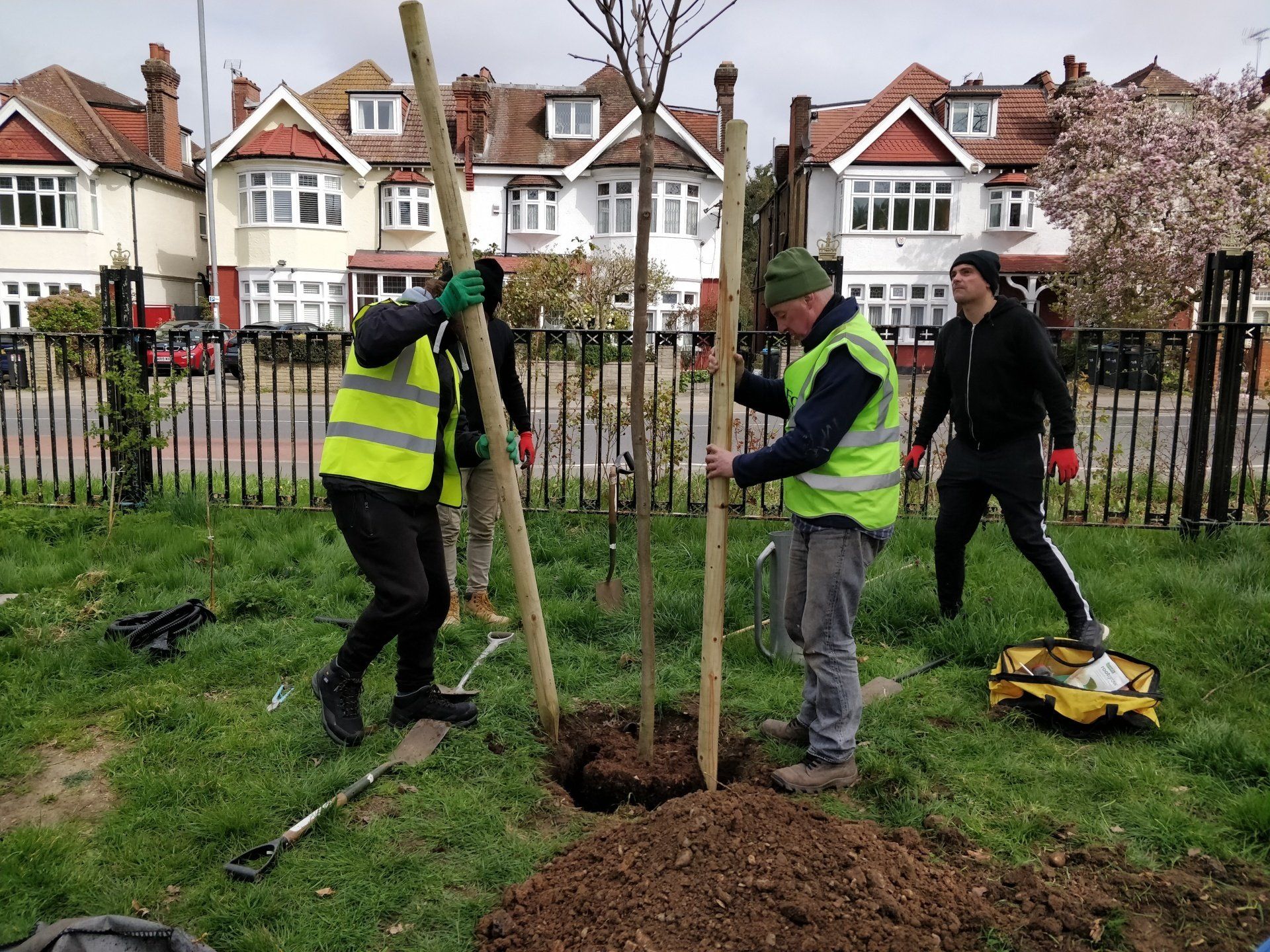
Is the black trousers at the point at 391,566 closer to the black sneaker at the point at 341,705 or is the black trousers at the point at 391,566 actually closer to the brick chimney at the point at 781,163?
the black sneaker at the point at 341,705

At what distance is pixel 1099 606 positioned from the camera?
553 centimetres

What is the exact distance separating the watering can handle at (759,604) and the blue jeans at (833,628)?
828 mm

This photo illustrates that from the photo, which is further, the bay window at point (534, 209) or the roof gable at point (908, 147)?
the bay window at point (534, 209)

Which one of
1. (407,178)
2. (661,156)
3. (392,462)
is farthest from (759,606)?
(407,178)

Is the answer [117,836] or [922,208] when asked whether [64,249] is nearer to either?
[922,208]

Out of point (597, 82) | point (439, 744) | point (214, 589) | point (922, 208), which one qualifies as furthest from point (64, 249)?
point (439, 744)

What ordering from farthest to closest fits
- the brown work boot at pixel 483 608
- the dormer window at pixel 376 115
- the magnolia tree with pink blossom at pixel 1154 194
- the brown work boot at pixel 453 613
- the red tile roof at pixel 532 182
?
the dormer window at pixel 376 115, the red tile roof at pixel 532 182, the magnolia tree with pink blossom at pixel 1154 194, the brown work boot at pixel 483 608, the brown work boot at pixel 453 613

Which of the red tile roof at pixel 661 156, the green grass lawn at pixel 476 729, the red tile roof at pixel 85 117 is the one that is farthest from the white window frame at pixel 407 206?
the green grass lawn at pixel 476 729

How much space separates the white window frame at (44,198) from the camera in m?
33.6

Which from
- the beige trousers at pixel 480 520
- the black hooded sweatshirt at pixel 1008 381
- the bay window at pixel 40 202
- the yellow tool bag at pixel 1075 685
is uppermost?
the bay window at pixel 40 202

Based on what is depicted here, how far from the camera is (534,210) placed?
3459cm

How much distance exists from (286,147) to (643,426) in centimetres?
3445

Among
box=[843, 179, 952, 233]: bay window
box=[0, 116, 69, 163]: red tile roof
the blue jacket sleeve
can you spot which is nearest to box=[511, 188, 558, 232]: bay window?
box=[843, 179, 952, 233]: bay window

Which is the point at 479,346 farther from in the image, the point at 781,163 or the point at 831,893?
the point at 781,163
